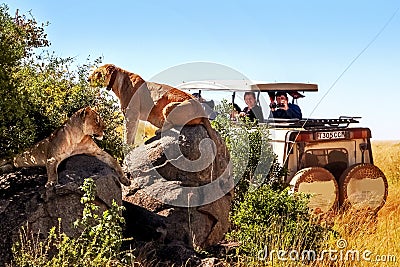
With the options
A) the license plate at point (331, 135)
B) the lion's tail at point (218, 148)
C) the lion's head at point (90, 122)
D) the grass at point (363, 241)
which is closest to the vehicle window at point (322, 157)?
the license plate at point (331, 135)

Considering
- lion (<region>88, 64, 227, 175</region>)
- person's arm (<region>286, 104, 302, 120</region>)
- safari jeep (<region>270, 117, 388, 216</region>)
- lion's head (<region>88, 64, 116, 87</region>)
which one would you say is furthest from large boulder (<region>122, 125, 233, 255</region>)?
person's arm (<region>286, 104, 302, 120</region>)

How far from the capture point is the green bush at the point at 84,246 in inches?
212

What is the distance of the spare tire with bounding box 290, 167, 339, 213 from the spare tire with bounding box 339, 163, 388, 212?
242 mm

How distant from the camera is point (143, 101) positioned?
7809 mm

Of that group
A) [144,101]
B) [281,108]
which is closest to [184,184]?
[144,101]

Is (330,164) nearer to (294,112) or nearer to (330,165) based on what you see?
(330,165)

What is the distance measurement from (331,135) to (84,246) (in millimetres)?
5552

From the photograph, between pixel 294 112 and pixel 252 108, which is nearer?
pixel 252 108

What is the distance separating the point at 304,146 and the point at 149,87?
3.14 metres

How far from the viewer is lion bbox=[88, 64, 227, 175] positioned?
776cm

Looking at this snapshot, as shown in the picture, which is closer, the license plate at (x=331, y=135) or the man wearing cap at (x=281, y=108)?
the license plate at (x=331, y=135)

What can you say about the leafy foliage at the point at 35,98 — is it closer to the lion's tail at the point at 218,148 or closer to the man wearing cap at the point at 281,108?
the lion's tail at the point at 218,148

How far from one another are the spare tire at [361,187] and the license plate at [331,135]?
0.66 metres

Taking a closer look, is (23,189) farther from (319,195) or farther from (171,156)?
(319,195)
